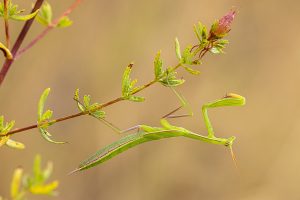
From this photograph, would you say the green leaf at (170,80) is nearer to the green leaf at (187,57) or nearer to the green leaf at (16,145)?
the green leaf at (187,57)

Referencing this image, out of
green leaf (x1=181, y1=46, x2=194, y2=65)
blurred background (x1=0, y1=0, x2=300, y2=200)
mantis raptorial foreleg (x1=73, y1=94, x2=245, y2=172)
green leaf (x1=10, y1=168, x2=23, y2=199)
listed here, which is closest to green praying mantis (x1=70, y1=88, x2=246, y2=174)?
mantis raptorial foreleg (x1=73, y1=94, x2=245, y2=172)

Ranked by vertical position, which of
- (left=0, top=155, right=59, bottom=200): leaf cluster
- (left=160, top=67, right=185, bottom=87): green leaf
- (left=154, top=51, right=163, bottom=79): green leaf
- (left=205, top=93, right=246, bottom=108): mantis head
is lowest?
(left=0, top=155, right=59, bottom=200): leaf cluster

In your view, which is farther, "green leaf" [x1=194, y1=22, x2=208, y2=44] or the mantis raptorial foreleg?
the mantis raptorial foreleg

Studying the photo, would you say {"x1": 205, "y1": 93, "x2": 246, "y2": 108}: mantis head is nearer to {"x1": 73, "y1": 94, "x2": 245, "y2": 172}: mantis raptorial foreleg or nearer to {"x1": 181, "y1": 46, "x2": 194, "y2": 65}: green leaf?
{"x1": 73, "y1": 94, "x2": 245, "y2": 172}: mantis raptorial foreleg

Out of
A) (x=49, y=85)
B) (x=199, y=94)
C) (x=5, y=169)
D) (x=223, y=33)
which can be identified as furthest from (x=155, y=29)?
(x=223, y=33)

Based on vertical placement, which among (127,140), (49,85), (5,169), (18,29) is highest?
(18,29)

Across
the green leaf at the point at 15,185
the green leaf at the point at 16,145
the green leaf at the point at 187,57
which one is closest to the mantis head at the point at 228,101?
the green leaf at the point at 187,57

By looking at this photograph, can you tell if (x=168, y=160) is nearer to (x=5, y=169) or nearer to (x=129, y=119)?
(x=129, y=119)

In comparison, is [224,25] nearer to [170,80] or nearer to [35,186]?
[170,80]
